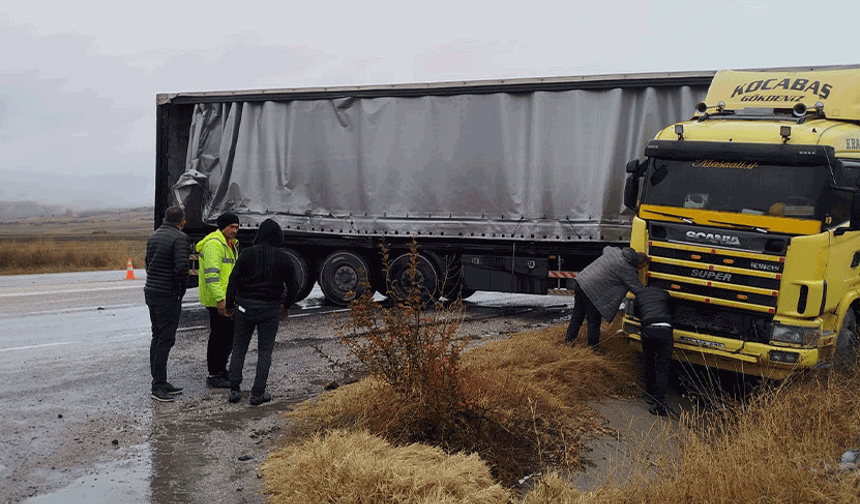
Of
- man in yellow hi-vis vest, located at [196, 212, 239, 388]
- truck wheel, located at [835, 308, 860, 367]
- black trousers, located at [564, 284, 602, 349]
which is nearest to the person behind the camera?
man in yellow hi-vis vest, located at [196, 212, 239, 388]

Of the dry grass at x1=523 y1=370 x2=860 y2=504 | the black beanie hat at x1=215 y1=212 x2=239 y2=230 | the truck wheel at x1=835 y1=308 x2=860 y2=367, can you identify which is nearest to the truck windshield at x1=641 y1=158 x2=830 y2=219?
the truck wheel at x1=835 y1=308 x2=860 y2=367

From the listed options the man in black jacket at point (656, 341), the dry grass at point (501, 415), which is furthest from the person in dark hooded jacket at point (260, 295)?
the man in black jacket at point (656, 341)

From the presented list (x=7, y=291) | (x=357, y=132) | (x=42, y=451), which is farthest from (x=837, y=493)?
(x=7, y=291)

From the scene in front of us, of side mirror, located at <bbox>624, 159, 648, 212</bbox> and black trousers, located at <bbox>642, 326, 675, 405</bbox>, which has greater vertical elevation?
side mirror, located at <bbox>624, 159, 648, 212</bbox>

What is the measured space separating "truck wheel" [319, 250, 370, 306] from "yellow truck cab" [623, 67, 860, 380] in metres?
6.31

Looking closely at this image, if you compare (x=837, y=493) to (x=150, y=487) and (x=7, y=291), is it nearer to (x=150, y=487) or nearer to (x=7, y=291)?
(x=150, y=487)

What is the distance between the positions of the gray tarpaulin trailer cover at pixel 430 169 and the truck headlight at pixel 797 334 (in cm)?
475

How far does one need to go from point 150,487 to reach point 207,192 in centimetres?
998

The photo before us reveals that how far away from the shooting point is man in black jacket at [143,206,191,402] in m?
7.57

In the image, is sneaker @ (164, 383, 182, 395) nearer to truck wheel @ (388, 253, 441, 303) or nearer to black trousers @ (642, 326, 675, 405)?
Answer: black trousers @ (642, 326, 675, 405)

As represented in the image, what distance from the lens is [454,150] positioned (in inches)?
526

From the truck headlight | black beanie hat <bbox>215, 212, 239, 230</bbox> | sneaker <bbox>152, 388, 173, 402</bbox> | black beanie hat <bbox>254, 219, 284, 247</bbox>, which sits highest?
black beanie hat <bbox>215, 212, 239, 230</bbox>

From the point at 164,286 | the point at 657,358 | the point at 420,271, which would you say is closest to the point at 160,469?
the point at 164,286

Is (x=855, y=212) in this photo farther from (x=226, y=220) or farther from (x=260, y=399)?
(x=226, y=220)
